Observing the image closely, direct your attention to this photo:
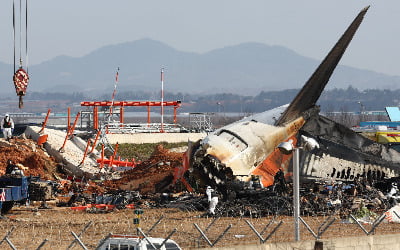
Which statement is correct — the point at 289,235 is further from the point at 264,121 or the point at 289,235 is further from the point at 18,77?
the point at 18,77

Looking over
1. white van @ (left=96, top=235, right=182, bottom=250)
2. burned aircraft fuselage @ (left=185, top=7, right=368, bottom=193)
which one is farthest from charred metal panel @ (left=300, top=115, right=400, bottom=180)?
white van @ (left=96, top=235, right=182, bottom=250)

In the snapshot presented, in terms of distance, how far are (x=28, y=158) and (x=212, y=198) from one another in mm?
19699

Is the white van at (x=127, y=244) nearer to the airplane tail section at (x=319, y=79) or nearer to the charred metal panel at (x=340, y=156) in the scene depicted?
the charred metal panel at (x=340, y=156)

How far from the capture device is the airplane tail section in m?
41.2

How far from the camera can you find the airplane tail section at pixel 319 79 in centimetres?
4116

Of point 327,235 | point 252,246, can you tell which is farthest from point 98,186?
point 252,246

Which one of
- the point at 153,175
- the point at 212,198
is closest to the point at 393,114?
the point at 153,175

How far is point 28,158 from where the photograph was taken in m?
52.5

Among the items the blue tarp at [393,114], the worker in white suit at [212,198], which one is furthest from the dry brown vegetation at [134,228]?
the blue tarp at [393,114]

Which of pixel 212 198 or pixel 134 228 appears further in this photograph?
pixel 212 198

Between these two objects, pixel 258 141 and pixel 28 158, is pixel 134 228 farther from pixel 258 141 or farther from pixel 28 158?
pixel 28 158

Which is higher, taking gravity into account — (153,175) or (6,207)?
(153,175)

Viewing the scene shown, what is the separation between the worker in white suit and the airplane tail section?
5.99 meters

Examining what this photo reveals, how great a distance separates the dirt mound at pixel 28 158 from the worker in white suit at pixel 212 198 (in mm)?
14798
